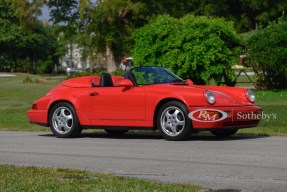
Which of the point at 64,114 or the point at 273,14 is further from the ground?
the point at 273,14

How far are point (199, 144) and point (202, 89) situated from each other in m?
1.00

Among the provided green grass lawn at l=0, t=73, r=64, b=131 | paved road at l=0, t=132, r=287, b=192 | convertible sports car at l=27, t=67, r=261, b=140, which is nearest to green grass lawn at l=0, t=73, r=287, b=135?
green grass lawn at l=0, t=73, r=64, b=131

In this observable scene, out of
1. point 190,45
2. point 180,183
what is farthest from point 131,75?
point 190,45

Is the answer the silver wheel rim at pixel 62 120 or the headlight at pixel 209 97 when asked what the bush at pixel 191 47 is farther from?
the headlight at pixel 209 97

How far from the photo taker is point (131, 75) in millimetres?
13492

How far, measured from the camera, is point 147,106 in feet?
42.5

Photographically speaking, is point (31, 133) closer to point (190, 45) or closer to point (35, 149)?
point (35, 149)

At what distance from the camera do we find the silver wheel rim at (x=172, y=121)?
1259 centimetres

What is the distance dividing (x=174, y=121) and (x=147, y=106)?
2.01 feet

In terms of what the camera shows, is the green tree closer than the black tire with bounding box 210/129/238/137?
No

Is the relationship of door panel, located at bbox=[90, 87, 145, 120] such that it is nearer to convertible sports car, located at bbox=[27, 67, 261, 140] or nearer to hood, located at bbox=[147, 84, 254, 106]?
convertible sports car, located at bbox=[27, 67, 261, 140]

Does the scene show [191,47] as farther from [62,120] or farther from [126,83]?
[126,83]

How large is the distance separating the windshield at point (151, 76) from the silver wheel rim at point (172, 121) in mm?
898

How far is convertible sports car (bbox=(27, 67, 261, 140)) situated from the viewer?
12398 millimetres
